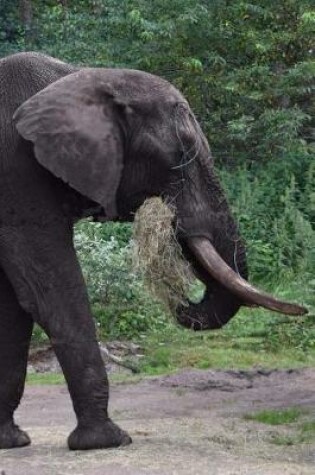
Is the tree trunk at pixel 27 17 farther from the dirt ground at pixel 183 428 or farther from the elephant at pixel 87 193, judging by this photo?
the elephant at pixel 87 193

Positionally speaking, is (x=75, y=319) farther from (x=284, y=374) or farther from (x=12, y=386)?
(x=284, y=374)

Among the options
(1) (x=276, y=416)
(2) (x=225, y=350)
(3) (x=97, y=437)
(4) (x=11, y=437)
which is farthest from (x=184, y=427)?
(2) (x=225, y=350)

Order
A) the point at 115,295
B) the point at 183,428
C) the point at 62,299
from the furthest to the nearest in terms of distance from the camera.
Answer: the point at 115,295, the point at 183,428, the point at 62,299

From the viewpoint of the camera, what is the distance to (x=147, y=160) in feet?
23.2

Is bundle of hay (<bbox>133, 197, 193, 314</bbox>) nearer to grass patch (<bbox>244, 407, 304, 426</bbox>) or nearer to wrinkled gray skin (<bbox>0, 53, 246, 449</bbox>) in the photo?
wrinkled gray skin (<bbox>0, 53, 246, 449</bbox>)

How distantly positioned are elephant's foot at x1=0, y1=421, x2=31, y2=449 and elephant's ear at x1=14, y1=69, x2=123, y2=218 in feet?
4.61

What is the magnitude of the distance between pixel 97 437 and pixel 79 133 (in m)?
1.64

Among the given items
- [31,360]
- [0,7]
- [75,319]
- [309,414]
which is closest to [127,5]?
[0,7]

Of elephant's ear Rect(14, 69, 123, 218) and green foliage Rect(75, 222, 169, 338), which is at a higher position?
elephant's ear Rect(14, 69, 123, 218)

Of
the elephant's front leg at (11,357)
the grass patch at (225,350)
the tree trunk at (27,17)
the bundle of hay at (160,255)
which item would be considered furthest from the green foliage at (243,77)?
the bundle of hay at (160,255)

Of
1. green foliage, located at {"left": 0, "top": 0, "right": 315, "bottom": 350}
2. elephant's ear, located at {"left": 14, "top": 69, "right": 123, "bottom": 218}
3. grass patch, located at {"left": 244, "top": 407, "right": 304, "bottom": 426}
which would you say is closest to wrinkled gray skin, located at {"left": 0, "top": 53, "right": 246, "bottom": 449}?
elephant's ear, located at {"left": 14, "top": 69, "right": 123, "bottom": 218}

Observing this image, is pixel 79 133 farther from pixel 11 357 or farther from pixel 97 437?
A: pixel 97 437

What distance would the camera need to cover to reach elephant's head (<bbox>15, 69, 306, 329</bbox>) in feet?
22.4

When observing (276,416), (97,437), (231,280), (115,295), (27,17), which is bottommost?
(115,295)
